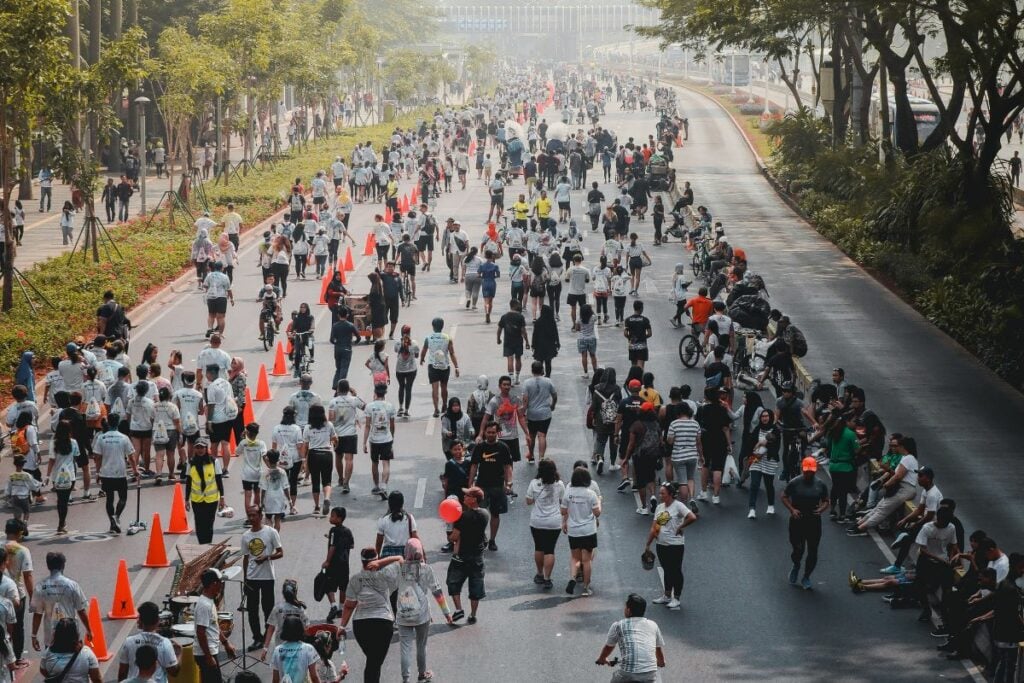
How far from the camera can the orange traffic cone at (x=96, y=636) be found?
51.0ft

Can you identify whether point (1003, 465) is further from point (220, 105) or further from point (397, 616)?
point (220, 105)

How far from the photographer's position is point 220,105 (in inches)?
2256

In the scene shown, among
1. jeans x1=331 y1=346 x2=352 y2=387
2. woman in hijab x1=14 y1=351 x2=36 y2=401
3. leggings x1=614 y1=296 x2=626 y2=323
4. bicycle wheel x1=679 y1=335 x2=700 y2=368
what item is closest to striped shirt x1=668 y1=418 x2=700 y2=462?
jeans x1=331 y1=346 x2=352 y2=387

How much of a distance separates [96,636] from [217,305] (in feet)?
47.5

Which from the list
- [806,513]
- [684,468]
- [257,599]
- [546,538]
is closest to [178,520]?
[257,599]

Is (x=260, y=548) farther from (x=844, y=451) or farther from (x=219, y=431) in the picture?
(x=844, y=451)

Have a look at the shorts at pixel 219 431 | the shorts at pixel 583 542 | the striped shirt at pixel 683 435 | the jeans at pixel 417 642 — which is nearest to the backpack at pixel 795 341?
the striped shirt at pixel 683 435

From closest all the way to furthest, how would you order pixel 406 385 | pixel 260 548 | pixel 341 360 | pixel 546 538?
pixel 260 548 < pixel 546 538 < pixel 406 385 < pixel 341 360

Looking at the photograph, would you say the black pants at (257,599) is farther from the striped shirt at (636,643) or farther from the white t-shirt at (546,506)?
the striped shirt at (636,643)

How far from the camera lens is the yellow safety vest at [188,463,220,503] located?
18219 millimetres

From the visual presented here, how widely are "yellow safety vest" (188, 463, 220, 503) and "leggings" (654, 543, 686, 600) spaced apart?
514cm

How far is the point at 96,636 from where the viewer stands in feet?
51.4

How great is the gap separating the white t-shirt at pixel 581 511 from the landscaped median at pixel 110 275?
13511 millimetres

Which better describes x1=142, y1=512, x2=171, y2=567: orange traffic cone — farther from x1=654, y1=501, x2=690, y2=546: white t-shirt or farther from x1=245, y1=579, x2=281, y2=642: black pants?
x1=654, y1=501, x2=690, y2=546: white t-shirt
